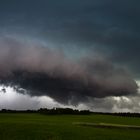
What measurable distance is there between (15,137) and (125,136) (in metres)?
17.3

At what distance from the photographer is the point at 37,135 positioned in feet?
189

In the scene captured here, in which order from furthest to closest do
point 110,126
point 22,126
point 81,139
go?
point 110,126 < point 22,126 < point 81,139

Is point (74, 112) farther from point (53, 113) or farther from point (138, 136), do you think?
point (138, 136)

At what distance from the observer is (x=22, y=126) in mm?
64812

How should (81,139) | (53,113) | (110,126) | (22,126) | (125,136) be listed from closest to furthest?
1. (81,139)
2. (125,136)
3. (22,126)
4. (110,126)
5. (53,113)

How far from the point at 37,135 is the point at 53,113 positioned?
52787 millimetres

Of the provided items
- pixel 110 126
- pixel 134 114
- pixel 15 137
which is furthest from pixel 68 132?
pixel 134 114

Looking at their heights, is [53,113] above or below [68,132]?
above

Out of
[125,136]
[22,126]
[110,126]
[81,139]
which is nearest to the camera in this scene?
[81,139]

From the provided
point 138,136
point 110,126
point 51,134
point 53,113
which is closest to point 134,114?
point 53,113

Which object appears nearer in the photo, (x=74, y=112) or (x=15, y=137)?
(x=15, y=137)

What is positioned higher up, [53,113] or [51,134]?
[53,113]

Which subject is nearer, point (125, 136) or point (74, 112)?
point (125, 136)

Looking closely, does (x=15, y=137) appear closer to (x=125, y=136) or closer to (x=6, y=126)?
(x=6, y=126)
